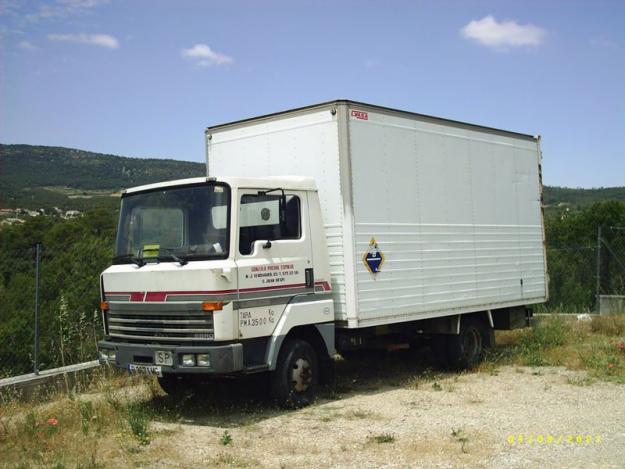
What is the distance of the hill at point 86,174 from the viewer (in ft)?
128

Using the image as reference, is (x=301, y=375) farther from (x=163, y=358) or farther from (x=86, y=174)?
(x=86, y=174)

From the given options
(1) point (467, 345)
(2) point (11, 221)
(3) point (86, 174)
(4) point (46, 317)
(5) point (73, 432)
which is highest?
(3) point (86, 174)

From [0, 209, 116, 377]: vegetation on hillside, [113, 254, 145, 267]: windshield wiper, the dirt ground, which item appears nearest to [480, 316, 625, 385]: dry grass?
the dirt ground

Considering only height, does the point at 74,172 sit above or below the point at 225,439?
→ above

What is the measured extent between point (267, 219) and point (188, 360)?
5.83 ft

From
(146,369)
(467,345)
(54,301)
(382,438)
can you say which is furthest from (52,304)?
(382,438)

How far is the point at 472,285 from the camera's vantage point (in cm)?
1065

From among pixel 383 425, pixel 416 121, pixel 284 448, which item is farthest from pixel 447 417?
pixel 416 121

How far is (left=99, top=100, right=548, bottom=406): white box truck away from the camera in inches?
295

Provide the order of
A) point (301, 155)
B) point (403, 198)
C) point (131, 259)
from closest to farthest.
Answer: point (131, 259)
point (301, 155)
point (403, 198)

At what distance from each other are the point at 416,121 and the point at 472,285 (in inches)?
104

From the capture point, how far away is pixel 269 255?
787 centimetres

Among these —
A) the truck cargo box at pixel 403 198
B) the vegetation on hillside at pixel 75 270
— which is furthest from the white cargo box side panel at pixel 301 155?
the vegetation on hillside at pixel 75 270

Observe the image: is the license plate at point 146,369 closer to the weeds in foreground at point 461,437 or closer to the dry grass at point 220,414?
the dry grass at point 220,414
